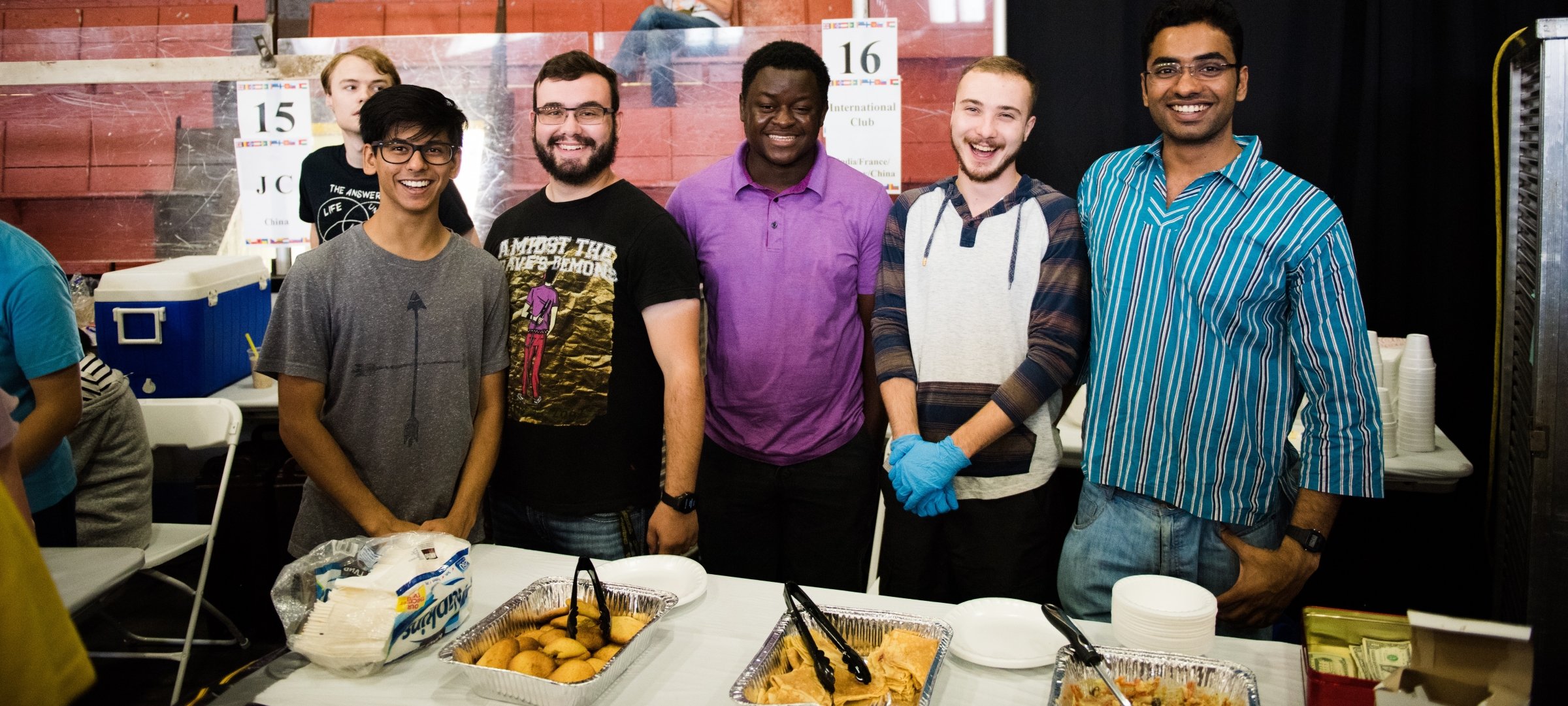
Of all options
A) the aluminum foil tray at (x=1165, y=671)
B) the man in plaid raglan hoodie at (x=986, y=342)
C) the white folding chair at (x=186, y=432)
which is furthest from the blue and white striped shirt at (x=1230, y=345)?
the white folding chair at (x=186, y=432)

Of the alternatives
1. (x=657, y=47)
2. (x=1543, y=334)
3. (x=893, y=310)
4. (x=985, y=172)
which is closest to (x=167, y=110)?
(x=657, y=47)

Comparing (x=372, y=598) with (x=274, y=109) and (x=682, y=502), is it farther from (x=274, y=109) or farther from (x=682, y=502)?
(x=274, y=109)

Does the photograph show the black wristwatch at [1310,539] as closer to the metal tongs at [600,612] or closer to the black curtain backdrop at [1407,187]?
the metal tongs at [600,612]

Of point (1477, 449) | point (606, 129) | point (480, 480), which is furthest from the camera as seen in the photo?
point (1477, 449)

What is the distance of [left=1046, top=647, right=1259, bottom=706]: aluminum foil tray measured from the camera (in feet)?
4.35

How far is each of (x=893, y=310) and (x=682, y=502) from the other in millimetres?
621

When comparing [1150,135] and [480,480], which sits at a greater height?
[1150,135]

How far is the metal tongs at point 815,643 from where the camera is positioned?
1.36 meters

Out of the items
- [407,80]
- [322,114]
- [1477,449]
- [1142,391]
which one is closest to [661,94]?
[407,80]

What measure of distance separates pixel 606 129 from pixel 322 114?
2186 millimetres

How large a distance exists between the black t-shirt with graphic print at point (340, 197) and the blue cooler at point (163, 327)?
58 cm

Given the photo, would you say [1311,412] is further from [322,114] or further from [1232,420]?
[322,114]

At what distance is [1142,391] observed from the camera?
191cm

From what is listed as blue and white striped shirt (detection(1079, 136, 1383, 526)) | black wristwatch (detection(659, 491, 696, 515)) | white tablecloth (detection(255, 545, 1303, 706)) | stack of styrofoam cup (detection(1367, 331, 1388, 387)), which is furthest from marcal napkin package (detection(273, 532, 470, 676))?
stack of styrofoam cup (detection(1367, 331, 1388, 387))
